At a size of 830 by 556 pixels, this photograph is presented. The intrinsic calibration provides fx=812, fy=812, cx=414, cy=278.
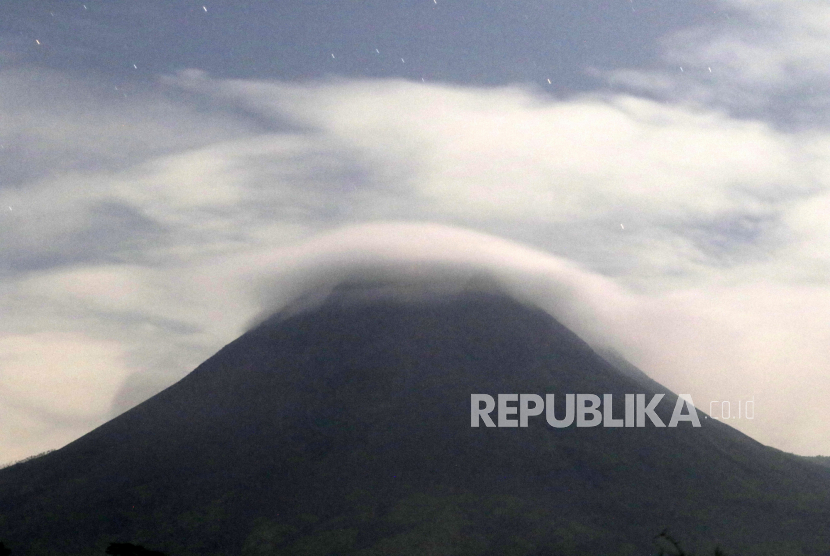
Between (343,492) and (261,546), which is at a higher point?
(343,492)

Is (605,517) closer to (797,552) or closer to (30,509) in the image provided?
(797,552)

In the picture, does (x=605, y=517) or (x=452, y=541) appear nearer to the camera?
(x=452, y=541)

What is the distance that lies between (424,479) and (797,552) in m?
82.6

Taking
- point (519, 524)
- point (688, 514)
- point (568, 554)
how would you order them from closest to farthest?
point (568, 554), point (519, 524), point (688, 514)

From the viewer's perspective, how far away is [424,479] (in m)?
196

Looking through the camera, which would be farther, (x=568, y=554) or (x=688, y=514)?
(x=688, y=514)

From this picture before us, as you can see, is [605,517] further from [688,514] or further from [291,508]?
[291,508]

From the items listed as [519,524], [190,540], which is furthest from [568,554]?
[190,540]

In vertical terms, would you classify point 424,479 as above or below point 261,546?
above

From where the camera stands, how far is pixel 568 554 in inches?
6309

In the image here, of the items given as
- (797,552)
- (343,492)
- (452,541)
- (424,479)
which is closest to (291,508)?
(343,492)

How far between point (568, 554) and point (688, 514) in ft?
143

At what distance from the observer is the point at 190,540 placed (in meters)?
178

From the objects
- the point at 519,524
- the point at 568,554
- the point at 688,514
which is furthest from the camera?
the point at 688,514
